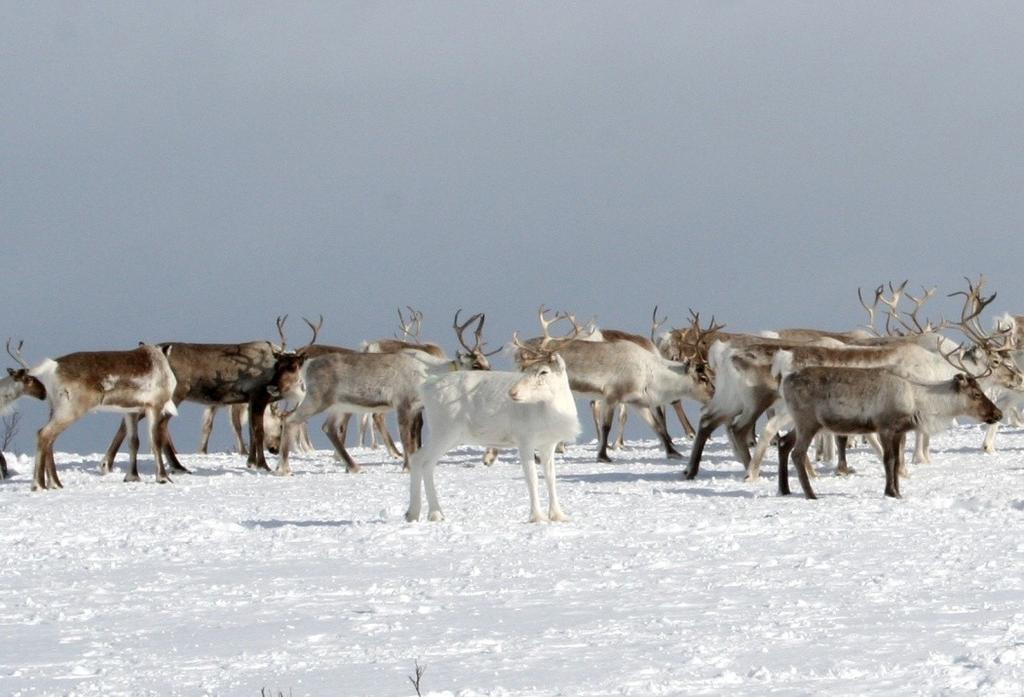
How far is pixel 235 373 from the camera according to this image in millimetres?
20219

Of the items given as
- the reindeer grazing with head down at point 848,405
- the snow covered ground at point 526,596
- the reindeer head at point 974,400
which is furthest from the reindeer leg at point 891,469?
the reindeer head at point 974,400

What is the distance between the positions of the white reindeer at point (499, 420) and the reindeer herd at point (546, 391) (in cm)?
1

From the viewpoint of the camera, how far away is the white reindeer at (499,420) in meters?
11.1

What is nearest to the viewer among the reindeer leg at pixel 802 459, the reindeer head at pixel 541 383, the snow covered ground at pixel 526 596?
the snow covered ground at pixel 526 596

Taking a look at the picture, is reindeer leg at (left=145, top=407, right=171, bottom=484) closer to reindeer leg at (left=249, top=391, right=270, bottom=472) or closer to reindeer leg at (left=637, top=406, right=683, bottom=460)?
reindeer leg at (left=249, top=391, right=270, bottom=472)

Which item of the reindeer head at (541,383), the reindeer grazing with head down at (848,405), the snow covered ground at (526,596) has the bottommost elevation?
the snow covered ground at (526,596)

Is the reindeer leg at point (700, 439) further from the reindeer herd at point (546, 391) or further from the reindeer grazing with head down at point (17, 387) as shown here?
the reindeer grazing with head down at point (17, 387)

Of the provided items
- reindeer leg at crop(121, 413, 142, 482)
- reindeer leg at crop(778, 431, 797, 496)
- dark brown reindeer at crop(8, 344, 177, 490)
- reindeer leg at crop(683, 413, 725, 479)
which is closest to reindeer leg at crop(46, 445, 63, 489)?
dark brown reindeer at crop(8, 344, 177, 490)

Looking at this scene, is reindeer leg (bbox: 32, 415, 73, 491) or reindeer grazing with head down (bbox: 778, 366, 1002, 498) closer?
reindeer grazing with head down (bbox: 778, 366, 1002, 498)

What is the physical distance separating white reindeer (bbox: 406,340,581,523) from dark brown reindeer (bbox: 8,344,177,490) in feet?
22.3

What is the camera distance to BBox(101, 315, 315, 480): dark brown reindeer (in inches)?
781

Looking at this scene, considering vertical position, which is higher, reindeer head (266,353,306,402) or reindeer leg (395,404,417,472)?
reindeer head (266,353,306,402)

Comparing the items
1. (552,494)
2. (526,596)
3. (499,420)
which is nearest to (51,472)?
(499,420)

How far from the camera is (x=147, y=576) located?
921 cm
